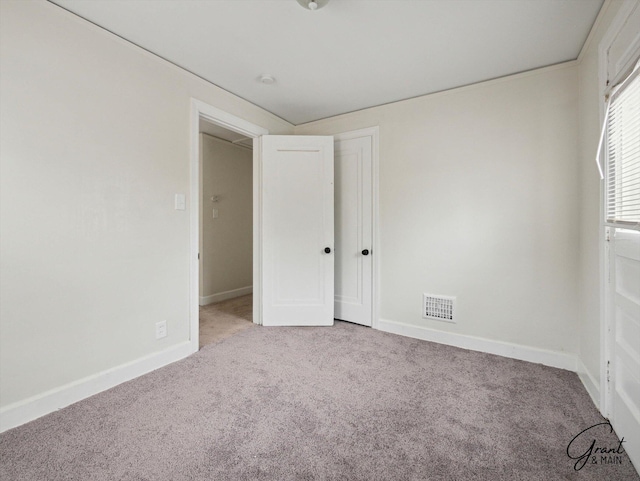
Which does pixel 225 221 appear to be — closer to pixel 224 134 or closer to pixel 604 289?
pixel 224 134

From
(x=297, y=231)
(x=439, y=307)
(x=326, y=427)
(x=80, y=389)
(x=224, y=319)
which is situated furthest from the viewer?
A: (x=224, y=319)

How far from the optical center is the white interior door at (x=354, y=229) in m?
3.18

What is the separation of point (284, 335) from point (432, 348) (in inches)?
55.0

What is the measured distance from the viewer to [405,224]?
9.66 feet

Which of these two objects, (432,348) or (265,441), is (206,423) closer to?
(265,441)

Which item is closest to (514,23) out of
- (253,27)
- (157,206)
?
(253,27)

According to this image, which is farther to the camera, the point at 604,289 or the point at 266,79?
the point at 266,79

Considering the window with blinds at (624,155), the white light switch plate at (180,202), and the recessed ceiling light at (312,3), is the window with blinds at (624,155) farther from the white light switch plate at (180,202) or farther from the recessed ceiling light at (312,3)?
the white light switch plate at (180,202)

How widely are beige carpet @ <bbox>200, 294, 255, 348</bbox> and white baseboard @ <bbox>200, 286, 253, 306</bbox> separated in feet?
0.32

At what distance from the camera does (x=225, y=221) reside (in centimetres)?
459

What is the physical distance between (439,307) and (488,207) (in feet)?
3.29

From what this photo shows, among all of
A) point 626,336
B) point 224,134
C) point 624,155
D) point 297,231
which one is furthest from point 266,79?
point 626,336

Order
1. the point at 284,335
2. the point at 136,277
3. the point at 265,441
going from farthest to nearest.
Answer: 1. the point at 284,335
2. the point at 136,277
3. the point at 265,441

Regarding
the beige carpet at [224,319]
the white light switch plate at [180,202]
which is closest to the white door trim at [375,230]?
the beige carpet at [224,319]
